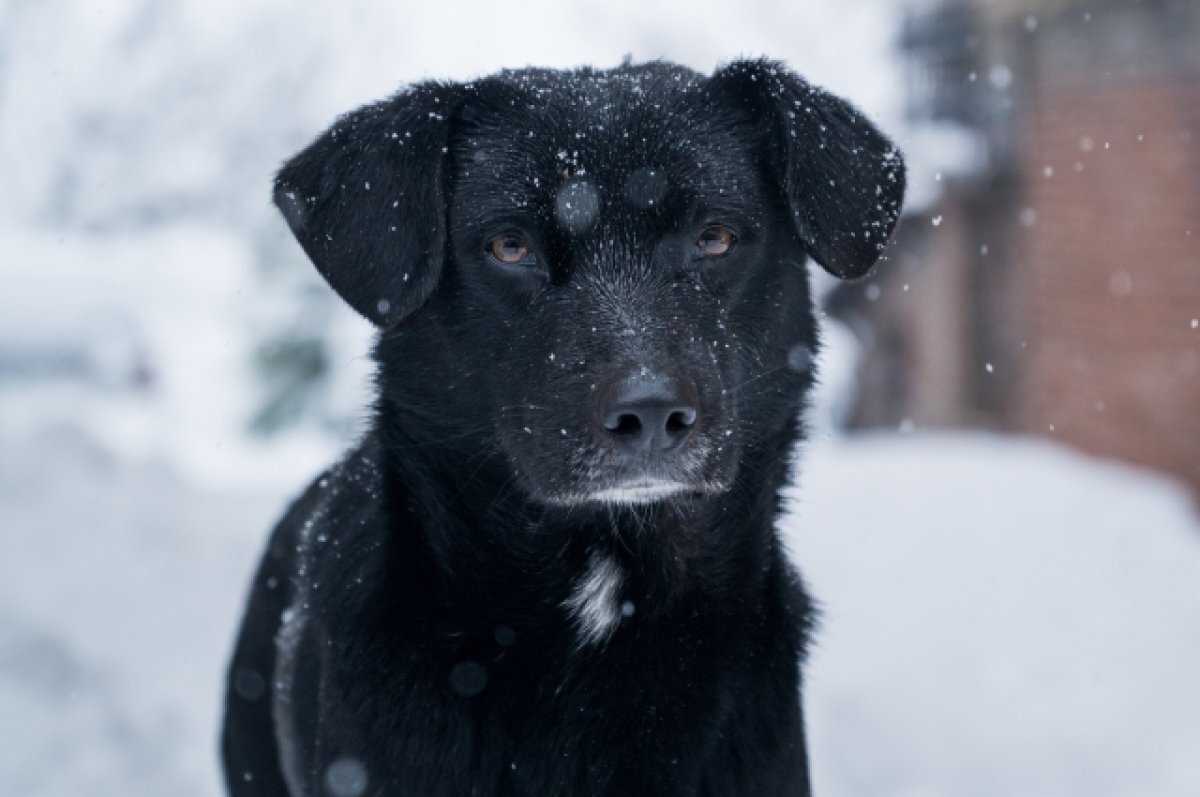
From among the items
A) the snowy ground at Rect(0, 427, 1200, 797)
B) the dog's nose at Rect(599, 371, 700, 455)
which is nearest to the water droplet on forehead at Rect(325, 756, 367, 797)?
the dog's nose at Rect(599, 371, 700, 455)

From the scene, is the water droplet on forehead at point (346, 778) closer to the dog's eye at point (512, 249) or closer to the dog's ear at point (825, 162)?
the dog's eye at point (512, 249)

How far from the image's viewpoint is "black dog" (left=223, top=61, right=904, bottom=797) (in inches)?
97.8

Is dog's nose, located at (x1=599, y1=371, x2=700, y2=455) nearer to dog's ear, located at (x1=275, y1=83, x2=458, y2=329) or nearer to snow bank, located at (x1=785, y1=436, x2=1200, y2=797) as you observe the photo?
dog's ear, located at (x1=275, y1=83, x2=458, y2=329)

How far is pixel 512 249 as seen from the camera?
105 inches

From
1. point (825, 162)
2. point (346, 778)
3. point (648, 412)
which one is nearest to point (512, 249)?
point (648, 412)

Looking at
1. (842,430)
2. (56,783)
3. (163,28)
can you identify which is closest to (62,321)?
(163,28)

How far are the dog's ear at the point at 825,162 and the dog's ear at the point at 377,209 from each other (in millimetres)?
720

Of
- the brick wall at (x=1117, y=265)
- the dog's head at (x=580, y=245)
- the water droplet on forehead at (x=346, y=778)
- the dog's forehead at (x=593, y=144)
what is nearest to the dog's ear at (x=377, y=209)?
the dog's head at (x=580, y=245)

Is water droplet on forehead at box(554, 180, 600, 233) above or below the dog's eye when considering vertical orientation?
above

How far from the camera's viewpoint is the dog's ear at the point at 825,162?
108 inches

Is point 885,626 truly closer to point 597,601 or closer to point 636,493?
point 597,601

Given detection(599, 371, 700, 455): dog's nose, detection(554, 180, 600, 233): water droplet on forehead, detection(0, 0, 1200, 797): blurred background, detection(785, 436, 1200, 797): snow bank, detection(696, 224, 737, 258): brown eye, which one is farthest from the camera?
detection(0, 0, 1200, 797): blurred background

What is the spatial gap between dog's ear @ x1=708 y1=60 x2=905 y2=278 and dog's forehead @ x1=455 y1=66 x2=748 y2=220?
0.09m

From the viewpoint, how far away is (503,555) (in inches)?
105
